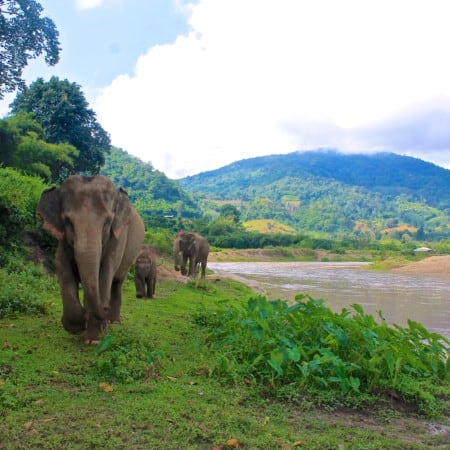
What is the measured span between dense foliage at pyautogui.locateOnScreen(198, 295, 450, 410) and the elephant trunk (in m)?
1.63

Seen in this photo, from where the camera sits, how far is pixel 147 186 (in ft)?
351

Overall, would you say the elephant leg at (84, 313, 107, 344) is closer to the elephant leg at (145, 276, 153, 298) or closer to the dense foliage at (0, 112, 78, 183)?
the elephant leg at (145, 276, 153, 298)

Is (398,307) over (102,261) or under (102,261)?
under

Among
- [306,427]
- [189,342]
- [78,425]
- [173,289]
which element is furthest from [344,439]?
[173,289]

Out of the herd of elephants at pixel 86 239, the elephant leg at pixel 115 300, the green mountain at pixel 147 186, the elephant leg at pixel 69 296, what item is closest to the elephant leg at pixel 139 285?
the elephant leg at pixel 115 300

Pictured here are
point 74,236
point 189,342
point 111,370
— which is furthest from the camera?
point 189,342

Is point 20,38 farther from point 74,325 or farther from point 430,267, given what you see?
point 430,267

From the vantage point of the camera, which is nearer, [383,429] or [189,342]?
[383,429]

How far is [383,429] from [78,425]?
2.75m

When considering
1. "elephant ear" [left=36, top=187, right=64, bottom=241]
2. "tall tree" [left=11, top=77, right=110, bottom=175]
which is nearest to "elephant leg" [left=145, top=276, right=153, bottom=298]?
"elephant ear" [left=36, top=187, right=64, bottom=241]

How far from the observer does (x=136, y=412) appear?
178 inches

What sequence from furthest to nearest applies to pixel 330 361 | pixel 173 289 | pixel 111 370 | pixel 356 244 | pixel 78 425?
1. pixel 356 244
2. pixel 173 289
3. pixel 330 361
4. pixel 111 370
5. pixel 78 425

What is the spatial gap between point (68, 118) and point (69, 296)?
31.9 metres

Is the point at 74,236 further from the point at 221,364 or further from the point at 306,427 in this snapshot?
the point at 306,427
